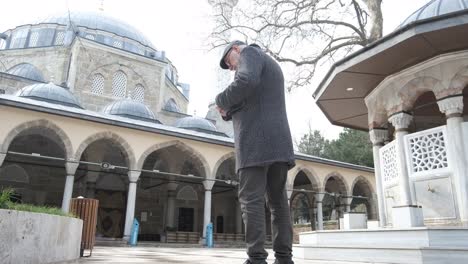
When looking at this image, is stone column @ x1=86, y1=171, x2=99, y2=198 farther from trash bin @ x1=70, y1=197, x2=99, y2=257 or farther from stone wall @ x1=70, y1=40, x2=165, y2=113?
trash bin @ x1=70, y1=197, x2=99, y2=257

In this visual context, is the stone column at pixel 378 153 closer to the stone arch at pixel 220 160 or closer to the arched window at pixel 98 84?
the stone arch at pixel 220 160

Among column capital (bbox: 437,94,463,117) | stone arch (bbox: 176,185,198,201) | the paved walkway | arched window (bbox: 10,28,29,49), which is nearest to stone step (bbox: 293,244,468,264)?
the paved walkway

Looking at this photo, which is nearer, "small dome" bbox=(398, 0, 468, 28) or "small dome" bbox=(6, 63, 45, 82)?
"small dome" bbox=(398, 0, 468, 28)

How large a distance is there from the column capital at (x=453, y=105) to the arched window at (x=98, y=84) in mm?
20915

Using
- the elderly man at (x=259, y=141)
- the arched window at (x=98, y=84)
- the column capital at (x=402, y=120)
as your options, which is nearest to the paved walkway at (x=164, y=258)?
the elderly man at (x=259, y=141)

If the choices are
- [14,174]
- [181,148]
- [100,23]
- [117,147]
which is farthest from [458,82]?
[100,23]

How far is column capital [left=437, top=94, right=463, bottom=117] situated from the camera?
548cm

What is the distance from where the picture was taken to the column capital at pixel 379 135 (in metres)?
7.00

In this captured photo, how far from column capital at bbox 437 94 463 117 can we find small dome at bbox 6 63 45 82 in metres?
22.2

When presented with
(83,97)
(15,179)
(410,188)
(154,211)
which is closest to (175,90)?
(83,97)

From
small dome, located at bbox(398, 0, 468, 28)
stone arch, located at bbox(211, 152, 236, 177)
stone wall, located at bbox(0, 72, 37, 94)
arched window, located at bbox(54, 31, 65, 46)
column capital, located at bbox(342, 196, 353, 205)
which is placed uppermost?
arched window, located at bbox(54, 31, 65, 46)

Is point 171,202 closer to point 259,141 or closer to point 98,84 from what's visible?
point 98,84

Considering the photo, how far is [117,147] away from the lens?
16.2 m

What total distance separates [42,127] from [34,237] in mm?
10968
